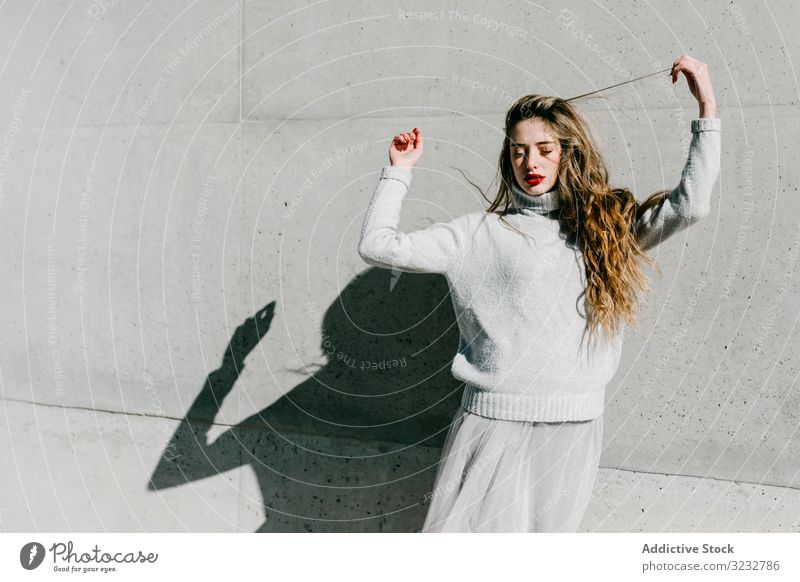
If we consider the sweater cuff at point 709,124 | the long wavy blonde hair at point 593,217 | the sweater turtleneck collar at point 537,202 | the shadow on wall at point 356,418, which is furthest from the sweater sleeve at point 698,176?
the shadow on wall at point 356,418

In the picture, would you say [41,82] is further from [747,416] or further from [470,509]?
[747,416]

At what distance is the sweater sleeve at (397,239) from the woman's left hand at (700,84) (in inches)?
26.1

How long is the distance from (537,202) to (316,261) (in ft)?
3.16

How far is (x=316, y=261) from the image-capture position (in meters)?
2.67

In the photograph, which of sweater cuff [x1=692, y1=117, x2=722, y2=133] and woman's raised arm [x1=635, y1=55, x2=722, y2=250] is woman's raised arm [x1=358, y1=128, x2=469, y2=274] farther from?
sweater cuff [x1=692, y1=117, x2=722, y2=133]

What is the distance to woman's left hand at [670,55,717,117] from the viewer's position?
1879mm

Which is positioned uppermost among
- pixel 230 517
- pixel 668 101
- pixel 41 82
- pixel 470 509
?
pixel 41 82

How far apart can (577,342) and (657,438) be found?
2.28ft

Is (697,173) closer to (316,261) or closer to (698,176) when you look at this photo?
(698,176)

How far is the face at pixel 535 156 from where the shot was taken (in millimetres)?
1930

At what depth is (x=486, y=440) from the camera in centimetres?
196

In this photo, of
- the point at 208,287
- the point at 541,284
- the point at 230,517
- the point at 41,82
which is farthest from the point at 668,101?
the point at 41,82

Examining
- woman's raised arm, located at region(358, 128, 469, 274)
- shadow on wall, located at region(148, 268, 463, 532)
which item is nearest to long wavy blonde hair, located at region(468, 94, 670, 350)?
woman's raised arm, located at region(358, 128, 469, 274)

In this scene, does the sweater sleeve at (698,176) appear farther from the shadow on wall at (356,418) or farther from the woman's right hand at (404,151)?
the shadow on wall at (356,418)
